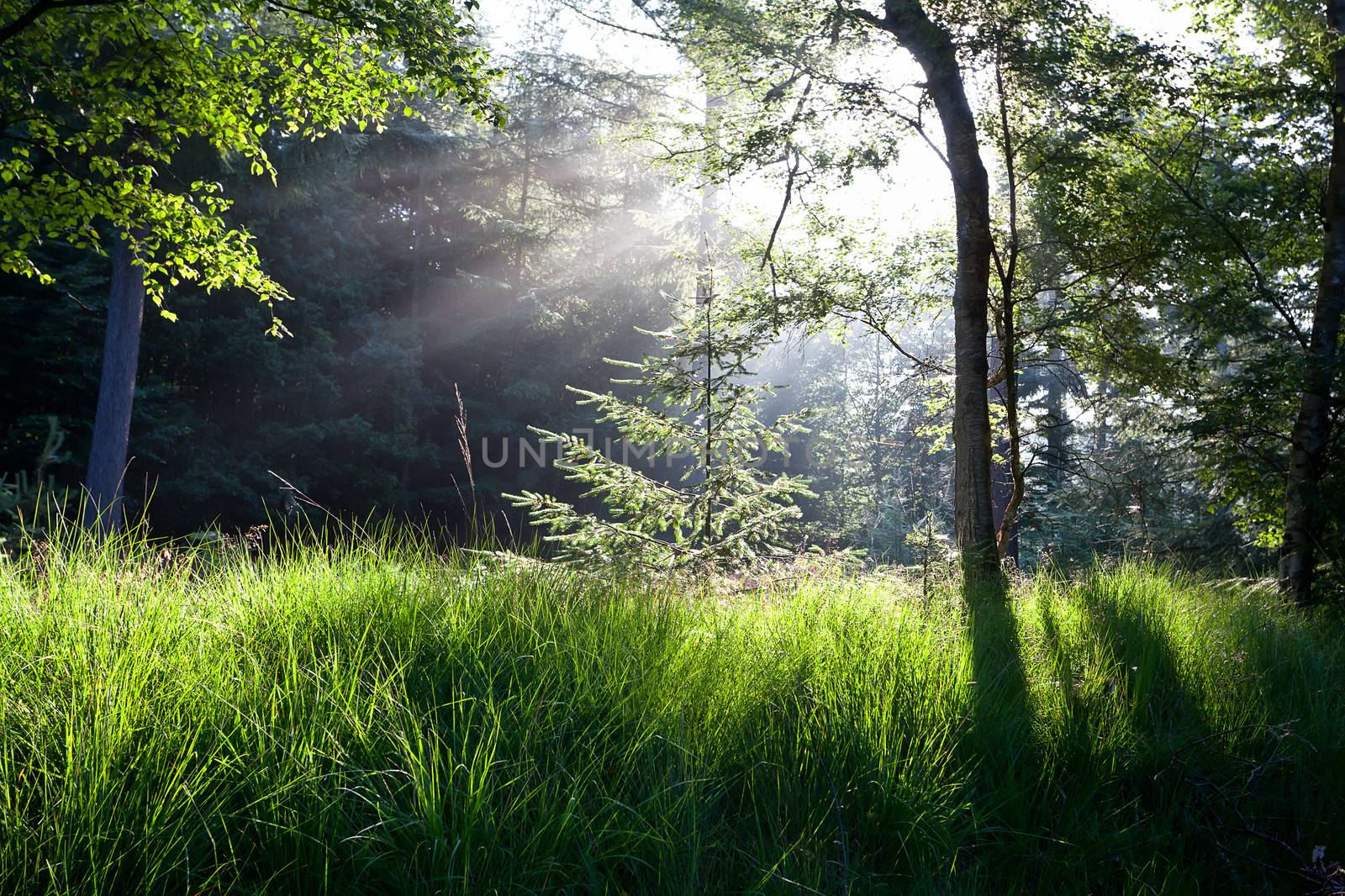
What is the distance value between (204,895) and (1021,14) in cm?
808

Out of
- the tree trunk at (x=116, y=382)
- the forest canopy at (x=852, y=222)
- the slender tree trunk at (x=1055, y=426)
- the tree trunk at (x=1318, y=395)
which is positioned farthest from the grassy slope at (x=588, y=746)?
the tree trunk at (x=116, y=382)

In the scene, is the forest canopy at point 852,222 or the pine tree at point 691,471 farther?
the pine tree at point 691,471

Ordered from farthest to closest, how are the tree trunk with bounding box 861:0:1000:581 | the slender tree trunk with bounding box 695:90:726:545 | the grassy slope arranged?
the slender tree trunk with bounding box 695:90:726:545, the tree trunk with bounding box 861:0:1000:581, the grassy slope

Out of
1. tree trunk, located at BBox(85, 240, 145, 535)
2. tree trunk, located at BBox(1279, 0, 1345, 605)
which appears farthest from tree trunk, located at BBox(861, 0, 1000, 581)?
tree trunk, located at BBox(85, 240, 145, 535)

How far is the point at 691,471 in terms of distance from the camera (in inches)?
314

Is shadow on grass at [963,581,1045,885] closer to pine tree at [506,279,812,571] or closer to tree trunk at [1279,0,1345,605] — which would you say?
pine tree at [506,279,812,571]

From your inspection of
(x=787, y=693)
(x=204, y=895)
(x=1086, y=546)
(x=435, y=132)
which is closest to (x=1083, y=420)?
(x=1086, y=546)

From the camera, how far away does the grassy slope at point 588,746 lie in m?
1.84

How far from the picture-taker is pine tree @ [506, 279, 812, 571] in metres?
7.11

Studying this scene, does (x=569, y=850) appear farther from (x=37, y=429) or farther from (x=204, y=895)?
(x=37, y=429)

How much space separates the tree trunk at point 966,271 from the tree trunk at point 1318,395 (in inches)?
114

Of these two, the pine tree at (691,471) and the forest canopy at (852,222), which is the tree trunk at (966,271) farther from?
the pine tree at (691,471)

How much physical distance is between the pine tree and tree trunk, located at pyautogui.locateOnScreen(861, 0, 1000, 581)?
1.42 m

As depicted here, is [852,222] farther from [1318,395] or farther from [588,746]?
[588,746]
